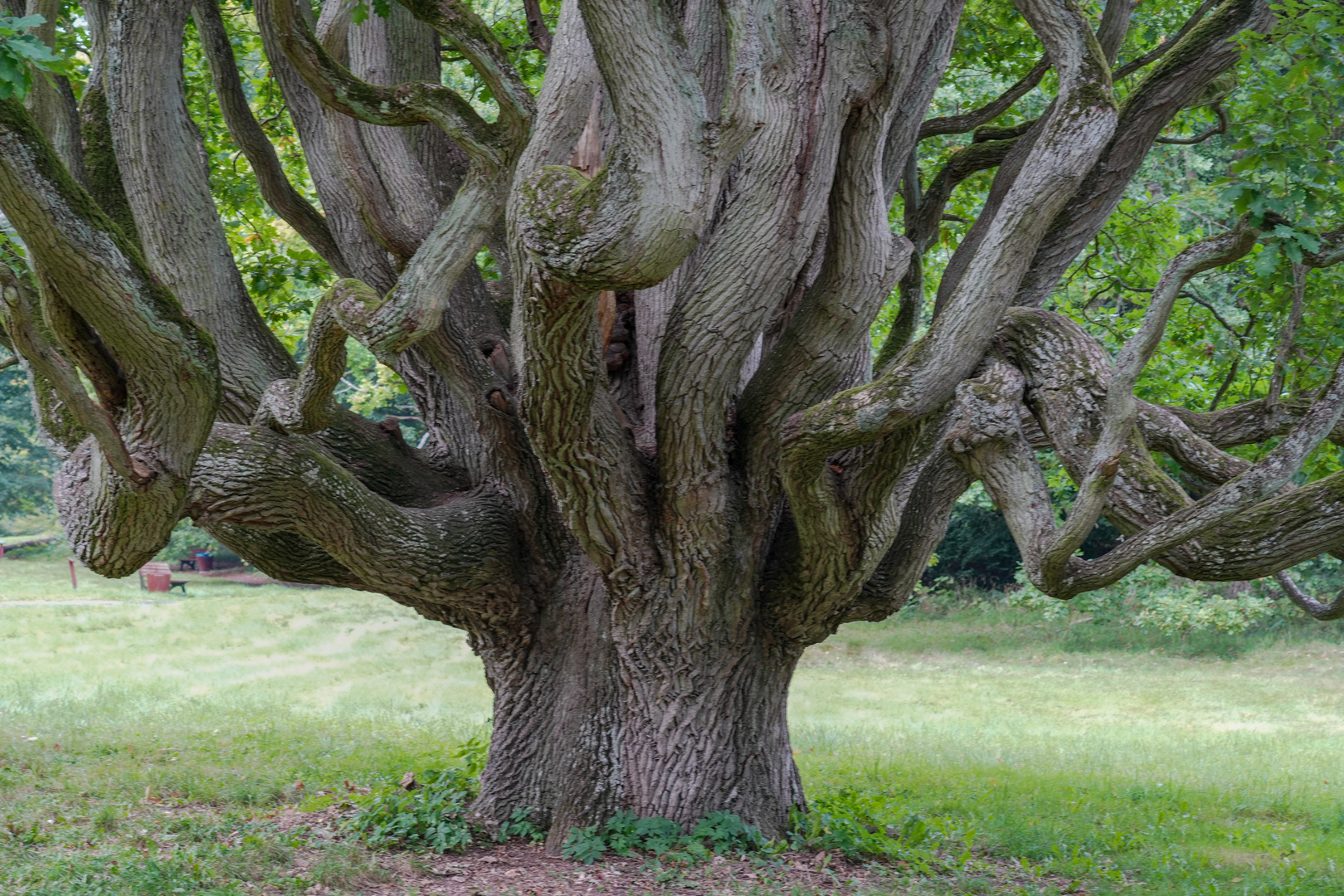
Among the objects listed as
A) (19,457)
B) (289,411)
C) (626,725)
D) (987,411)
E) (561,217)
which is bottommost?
(626,725)

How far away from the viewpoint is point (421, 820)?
240 inches

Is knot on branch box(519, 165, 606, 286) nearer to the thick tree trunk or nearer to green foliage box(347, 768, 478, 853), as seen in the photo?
the thick tree trunk

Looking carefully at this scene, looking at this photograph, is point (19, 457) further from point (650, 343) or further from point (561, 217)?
point (561, 217)

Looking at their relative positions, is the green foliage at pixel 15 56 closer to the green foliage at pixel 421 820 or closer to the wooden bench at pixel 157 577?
the green foliage at pixel 421 820

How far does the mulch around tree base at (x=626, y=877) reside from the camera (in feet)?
17.1

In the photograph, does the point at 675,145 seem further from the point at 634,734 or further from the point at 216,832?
the point at 216,832

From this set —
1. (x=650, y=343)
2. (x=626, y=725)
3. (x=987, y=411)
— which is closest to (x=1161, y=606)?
(x=626, y=725)

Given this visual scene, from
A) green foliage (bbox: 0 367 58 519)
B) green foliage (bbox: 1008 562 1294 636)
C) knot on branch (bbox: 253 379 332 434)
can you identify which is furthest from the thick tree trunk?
green foliage (bbox: 0 367 58 519)

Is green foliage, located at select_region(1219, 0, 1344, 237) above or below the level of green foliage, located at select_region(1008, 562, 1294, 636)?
above

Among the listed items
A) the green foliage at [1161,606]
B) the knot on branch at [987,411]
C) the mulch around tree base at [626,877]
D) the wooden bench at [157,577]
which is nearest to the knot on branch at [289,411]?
the mulch around tree base at [626,877]

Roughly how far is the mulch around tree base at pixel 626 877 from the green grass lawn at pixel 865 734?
177 millimetres

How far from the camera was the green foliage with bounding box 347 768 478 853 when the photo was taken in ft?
19.4

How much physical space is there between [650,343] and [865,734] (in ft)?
25.8

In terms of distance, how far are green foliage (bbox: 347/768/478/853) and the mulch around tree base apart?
9 centimetres
